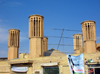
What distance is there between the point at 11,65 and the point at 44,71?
4939 mm

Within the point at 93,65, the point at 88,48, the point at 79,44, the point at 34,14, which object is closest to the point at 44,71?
the point at 93,65

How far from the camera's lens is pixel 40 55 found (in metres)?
23.6

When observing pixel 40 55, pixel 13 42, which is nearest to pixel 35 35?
pixel 40 55

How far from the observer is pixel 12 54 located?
112 feet

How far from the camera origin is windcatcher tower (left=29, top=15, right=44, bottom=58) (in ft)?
79.6

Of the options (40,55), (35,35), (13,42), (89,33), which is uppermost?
(89,33)

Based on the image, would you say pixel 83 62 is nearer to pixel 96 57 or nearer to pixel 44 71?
pixel 96 57

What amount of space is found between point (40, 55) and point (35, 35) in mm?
3217

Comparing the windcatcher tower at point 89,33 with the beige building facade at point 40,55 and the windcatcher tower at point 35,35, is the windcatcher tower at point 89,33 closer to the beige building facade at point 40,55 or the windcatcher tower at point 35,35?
the beige building facade at point 40,55

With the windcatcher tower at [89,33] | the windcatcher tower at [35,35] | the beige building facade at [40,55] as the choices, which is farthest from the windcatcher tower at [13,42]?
the windcatcher tower at [89,33]

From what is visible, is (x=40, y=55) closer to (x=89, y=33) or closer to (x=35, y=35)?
(x=35, y=35)

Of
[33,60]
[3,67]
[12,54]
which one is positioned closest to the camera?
[33,60]

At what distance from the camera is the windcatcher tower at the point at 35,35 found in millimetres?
24266

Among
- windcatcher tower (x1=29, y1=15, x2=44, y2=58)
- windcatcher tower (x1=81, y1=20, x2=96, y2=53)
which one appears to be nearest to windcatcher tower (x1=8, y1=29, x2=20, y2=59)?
windcatcher tower (x1=29, y1=15, x2=44, y2=58)
